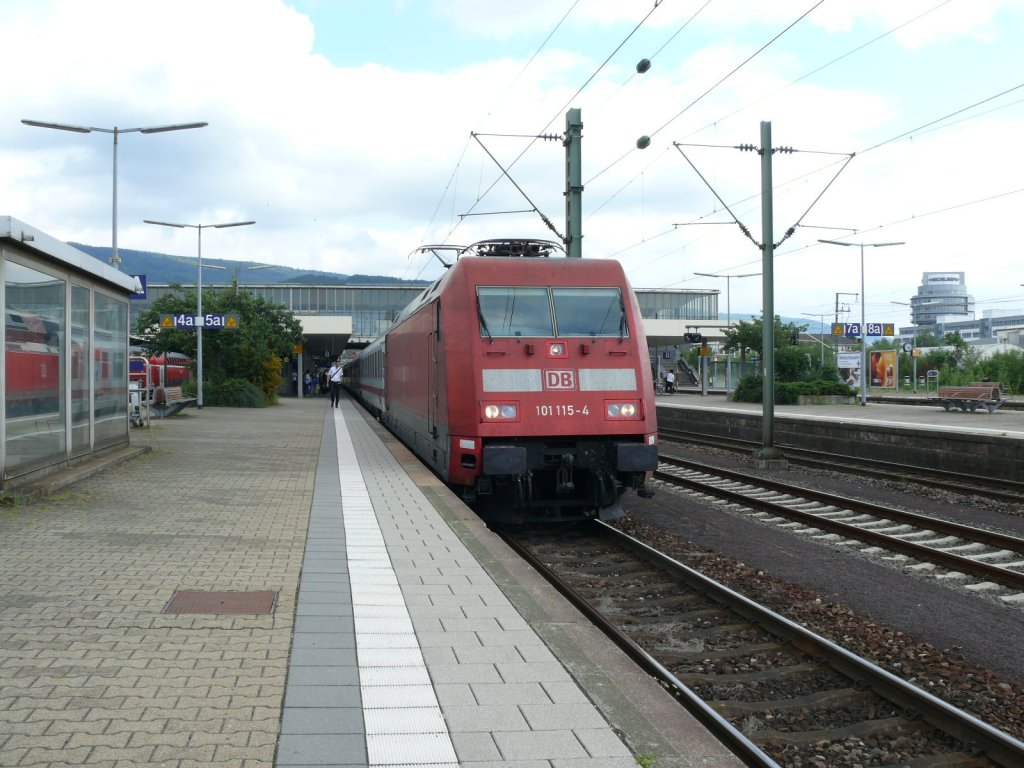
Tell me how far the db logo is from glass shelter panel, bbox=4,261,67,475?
17.4 feet

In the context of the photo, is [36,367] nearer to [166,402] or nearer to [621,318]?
[621,318]

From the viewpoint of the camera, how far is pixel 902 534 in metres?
10.1

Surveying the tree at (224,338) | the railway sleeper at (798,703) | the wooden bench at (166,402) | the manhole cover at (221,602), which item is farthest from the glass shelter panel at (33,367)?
the tree at (224,338)

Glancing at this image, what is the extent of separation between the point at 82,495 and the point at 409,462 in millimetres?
5431

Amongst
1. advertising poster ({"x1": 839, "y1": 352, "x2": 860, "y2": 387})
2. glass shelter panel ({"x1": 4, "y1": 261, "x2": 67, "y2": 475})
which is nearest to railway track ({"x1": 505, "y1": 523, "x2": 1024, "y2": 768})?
glass shelter panel ({"x1": 4, "y1": 261, "x2": 67, "y2": 475})

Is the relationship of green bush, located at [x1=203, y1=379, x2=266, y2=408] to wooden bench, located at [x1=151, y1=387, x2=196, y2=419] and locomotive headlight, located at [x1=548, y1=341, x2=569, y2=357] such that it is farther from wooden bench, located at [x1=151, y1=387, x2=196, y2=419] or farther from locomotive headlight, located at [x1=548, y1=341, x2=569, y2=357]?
locomotive headlight, located at [x1=548, y1=341, x2=569, y2=357]

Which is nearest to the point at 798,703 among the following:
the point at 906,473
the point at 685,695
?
the point at 685,695

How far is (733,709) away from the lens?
5.00 metres

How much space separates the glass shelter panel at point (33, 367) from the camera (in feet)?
31.0

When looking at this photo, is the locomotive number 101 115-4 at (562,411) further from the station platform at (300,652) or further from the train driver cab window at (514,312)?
the station platform at (300,652)

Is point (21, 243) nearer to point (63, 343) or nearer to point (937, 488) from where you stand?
point (63, 343)

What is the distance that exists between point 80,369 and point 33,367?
177 cm

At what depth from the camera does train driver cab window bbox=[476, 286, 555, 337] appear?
10273 mm

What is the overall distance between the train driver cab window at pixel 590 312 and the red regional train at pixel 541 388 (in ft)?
0.05
